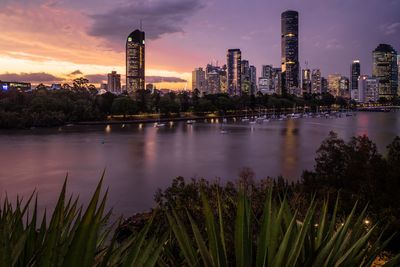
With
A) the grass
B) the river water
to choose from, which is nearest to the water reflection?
the river water

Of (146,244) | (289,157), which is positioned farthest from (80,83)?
(146,244)

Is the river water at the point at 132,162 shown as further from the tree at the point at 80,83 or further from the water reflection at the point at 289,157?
the tree at the point at 80,83

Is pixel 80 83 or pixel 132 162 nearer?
pixel 132 162

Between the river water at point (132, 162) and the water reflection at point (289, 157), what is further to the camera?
the water reflection at point (289, 157)

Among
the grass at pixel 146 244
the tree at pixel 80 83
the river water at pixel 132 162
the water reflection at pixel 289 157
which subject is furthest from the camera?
the tree at pixel 80 83

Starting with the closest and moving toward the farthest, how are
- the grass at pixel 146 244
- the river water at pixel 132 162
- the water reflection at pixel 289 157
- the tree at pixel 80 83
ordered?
the grass at pixel 146 244
the river water at pixel 132 162
the water reflection at pixel 289 157
the tree at pixel 80 83

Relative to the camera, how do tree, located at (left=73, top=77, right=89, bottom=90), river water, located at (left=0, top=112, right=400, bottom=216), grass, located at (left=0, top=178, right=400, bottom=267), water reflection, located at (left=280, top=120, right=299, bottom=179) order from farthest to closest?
1. tree, located at (left=73, top=77, right=89, bottom=90)
2. water reflection, located at (left=280, top=120, right=299, bottom=179)
3. river water, located at (left=0, top=112, right=400, bottom=216)
4. grass, located at (left=0, top=178, right=400, bottom=267)

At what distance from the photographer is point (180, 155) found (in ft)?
136

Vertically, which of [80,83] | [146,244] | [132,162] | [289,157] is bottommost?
[132,162]

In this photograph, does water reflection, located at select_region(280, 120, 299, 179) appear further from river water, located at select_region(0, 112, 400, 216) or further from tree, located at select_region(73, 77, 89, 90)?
tree, located at select_region(73, 77, 89, 90)

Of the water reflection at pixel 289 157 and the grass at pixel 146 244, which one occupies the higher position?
the grass at pixel 146 244

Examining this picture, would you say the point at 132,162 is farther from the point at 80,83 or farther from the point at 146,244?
the point at 80,83

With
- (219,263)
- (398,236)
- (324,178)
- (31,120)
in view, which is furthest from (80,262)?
(31,120)

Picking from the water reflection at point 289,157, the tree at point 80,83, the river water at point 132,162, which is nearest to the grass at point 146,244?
the river water at point 132,162
